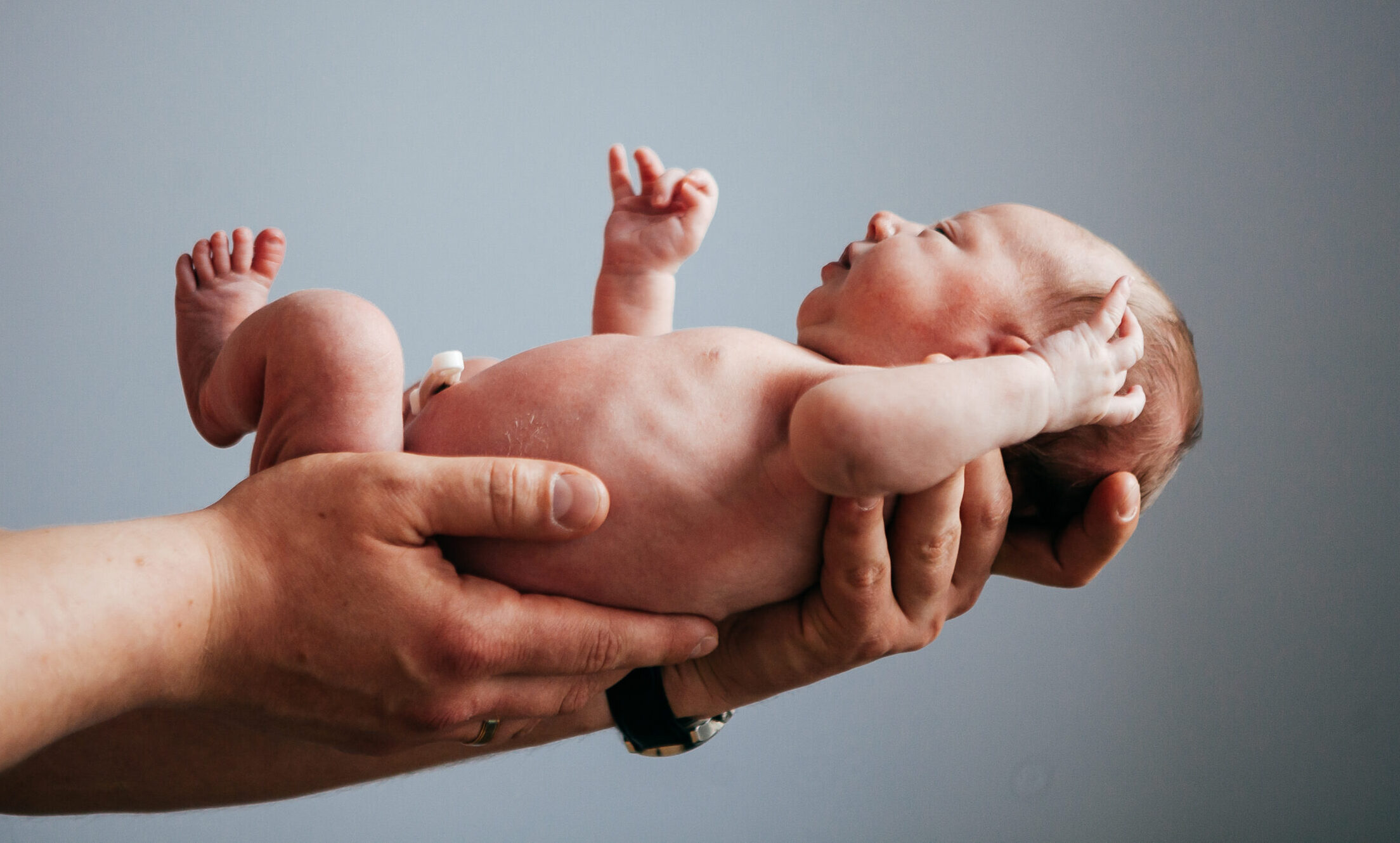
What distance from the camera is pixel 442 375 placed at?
106cm

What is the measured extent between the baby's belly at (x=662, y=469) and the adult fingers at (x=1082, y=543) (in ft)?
0.94

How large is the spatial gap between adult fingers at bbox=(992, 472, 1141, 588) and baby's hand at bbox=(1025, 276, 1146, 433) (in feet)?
0.34

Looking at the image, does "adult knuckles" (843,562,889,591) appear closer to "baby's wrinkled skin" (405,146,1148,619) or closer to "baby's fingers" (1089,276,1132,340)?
"baby's wrinkled skin" (405,146,1148,619)

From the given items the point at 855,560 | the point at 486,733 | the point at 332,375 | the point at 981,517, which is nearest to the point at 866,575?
the point at 855,560

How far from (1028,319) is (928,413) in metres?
0.33

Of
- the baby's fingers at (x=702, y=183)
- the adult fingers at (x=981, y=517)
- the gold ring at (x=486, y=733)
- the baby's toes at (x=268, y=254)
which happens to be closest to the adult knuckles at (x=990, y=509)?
the adult fingers at (x=981, y=517)

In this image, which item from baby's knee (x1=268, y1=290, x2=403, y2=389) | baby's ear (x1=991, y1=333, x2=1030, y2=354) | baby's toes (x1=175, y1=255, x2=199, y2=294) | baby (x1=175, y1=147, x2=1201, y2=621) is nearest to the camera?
baby (x1=175, y1=147, x2=1201, y2=621)

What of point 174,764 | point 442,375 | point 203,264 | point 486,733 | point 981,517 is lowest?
point 174,764

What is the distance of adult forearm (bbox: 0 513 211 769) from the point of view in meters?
0.65

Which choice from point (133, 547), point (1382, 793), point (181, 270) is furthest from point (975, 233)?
point (1382, 793)

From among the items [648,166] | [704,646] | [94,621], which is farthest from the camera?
[648,166]

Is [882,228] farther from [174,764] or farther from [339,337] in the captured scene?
[174,764]

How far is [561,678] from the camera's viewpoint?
0.89 m

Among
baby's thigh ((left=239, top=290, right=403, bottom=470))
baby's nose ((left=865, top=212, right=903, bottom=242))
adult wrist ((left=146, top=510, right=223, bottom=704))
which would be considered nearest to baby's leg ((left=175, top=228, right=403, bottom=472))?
baby's thigh ((left=239, top=290, right=403, bottom=470))
